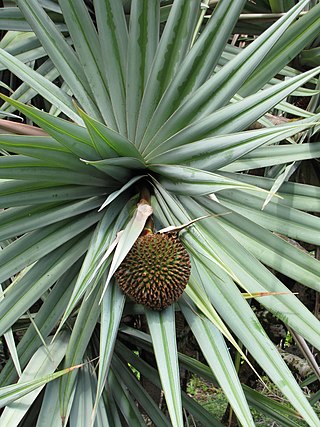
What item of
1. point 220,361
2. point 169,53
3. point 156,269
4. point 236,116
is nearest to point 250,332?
point 220,361

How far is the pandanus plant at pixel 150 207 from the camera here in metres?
0.82

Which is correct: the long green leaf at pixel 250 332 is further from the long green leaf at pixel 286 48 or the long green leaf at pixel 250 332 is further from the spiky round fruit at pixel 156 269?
the long green leaf at pixel 286 48

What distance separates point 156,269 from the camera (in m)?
0.82

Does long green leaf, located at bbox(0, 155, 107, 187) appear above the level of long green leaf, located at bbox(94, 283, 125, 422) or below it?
above

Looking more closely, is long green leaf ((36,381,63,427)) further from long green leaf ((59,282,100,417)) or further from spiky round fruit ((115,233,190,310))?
spiky round fruit ((115,233,190,310))

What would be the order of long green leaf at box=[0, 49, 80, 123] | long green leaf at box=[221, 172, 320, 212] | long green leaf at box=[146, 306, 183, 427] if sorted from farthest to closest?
A: long green leaf at box=[221, 172, 320, 212]
long green leaf at box=[0, 49, 80, 123]
long green leaf at box=[146, 306, 183, 427]

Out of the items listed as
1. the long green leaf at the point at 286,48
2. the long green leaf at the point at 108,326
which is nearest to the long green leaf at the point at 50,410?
the long green leaf at the point at 108,326

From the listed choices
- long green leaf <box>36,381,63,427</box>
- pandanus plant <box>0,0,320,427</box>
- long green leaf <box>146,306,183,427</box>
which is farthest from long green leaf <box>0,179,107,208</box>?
long green leaf <box>36,381,63,427</box>

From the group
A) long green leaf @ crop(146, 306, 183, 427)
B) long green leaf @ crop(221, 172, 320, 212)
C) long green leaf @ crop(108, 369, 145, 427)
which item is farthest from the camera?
long green leaf @ crop(108, 369, 145, 427)

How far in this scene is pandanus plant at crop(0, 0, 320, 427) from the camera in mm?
816

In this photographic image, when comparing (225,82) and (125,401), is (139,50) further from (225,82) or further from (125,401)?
(125,401)

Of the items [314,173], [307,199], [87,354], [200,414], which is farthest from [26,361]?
[314,173]

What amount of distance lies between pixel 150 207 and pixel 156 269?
0.09 m

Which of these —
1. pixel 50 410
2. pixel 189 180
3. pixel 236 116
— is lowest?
pixel 50 410
